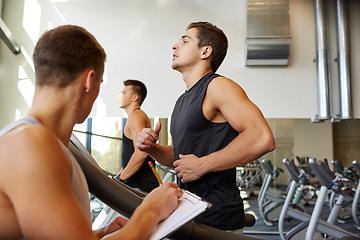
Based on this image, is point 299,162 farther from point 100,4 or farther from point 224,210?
point 224,210

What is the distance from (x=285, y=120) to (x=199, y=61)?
388 cm

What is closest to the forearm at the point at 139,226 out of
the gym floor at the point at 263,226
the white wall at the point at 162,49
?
the gym floor at the point at 263,226

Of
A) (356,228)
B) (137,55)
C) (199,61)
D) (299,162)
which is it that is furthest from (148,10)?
(356,228)

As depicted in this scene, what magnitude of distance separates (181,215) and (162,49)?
195 inches

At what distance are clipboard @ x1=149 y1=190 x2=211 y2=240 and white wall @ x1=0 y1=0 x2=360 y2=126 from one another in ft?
14.8

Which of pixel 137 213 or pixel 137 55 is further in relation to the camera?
pixel 137 55

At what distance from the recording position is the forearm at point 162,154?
1590 millimetres

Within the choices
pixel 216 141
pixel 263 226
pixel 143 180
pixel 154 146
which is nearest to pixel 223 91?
pixel 216 141

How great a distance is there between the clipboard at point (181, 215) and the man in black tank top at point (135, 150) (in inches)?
70.9

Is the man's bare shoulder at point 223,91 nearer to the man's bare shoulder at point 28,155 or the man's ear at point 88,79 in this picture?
the man's ear at point 88,79

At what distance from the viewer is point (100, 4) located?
5.59 m

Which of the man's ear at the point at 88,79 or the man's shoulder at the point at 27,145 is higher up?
the man's ear at the point at 88,79

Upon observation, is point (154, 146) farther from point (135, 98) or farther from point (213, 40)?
point (135, 98)

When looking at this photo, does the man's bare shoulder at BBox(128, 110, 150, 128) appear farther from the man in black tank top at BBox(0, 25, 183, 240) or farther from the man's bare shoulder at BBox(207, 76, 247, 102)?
the man in black tank top at BBox(0, 25, 183, 240)
